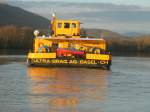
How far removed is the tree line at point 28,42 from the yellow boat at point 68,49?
1400 inches

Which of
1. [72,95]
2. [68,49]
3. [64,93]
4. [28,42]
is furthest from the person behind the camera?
[28,42]

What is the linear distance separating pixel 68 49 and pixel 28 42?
43879 mm

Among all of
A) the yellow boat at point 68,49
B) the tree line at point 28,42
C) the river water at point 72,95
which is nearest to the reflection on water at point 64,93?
the river water at point 72,95

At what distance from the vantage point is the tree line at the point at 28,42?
7750 cm

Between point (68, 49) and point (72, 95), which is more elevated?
point (68, 49)

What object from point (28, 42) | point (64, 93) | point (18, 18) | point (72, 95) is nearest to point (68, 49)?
point (64, 93)

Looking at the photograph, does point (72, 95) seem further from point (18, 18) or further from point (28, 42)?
point (18, 18)

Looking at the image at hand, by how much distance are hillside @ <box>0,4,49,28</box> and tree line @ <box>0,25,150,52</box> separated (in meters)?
71.5

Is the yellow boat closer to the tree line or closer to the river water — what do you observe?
the river water

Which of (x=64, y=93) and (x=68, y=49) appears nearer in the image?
(x=64, y=93)

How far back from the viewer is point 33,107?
15539 millimetres

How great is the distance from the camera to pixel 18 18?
17312cm

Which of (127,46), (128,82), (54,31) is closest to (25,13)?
(127,46)

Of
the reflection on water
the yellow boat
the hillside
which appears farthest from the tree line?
the hillside
